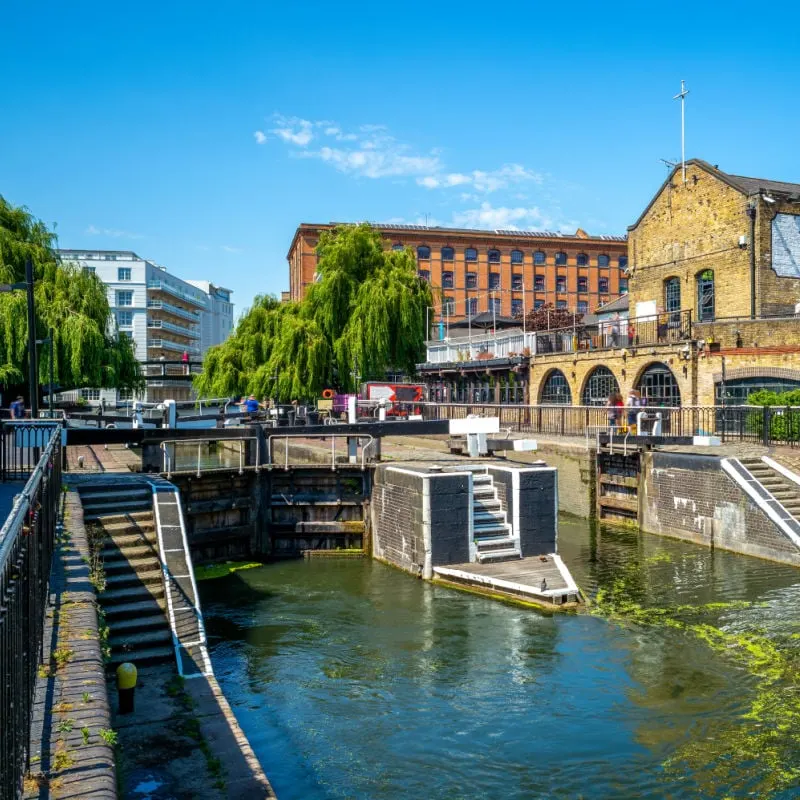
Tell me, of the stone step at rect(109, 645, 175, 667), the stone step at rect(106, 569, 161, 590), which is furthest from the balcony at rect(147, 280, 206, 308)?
the stone step at rect(109, 645, 175, 667)

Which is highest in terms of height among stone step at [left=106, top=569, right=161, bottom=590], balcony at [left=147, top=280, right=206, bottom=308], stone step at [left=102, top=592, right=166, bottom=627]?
balcony at [left=147, top=280, right=206, bottom=308]

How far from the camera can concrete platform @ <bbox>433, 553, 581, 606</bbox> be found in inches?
581

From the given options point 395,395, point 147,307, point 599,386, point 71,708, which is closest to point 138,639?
point 71,708

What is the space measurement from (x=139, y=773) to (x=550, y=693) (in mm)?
5878

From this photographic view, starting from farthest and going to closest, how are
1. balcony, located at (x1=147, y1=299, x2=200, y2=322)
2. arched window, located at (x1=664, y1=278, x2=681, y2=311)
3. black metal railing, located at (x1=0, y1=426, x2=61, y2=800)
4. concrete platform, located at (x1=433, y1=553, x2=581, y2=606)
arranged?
balcony, located at (x1=147, y1=299, x2=200, y2=322) → arched window, located at (x1=664, y1=278, x2=681, y2=311) → concrete platform, located at (x1=433, y1=553, x2=581, y2=606) → black metal railing, located at (x1=0, y1=426, x2=61, y2=800)

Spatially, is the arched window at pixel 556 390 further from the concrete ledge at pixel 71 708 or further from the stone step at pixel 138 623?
the concrete ledge at pixel 71 708

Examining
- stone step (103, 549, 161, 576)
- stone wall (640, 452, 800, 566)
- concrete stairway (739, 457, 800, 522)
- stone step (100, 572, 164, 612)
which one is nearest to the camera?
stone step (100, 572, 164, 612)

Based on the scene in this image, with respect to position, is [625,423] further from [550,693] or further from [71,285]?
[71,285]

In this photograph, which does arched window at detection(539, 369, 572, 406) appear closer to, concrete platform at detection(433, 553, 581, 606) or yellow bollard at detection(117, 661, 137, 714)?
concrete platform at detection(433, 553, 581, 606)

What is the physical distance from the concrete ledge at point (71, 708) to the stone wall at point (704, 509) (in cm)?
1530

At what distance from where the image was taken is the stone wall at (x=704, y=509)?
18188 millimetres

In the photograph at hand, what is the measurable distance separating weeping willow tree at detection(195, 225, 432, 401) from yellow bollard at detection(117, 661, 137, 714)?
91.6 ft

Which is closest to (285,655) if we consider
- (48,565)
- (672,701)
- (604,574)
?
(48,565)

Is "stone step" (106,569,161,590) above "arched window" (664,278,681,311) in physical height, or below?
below
